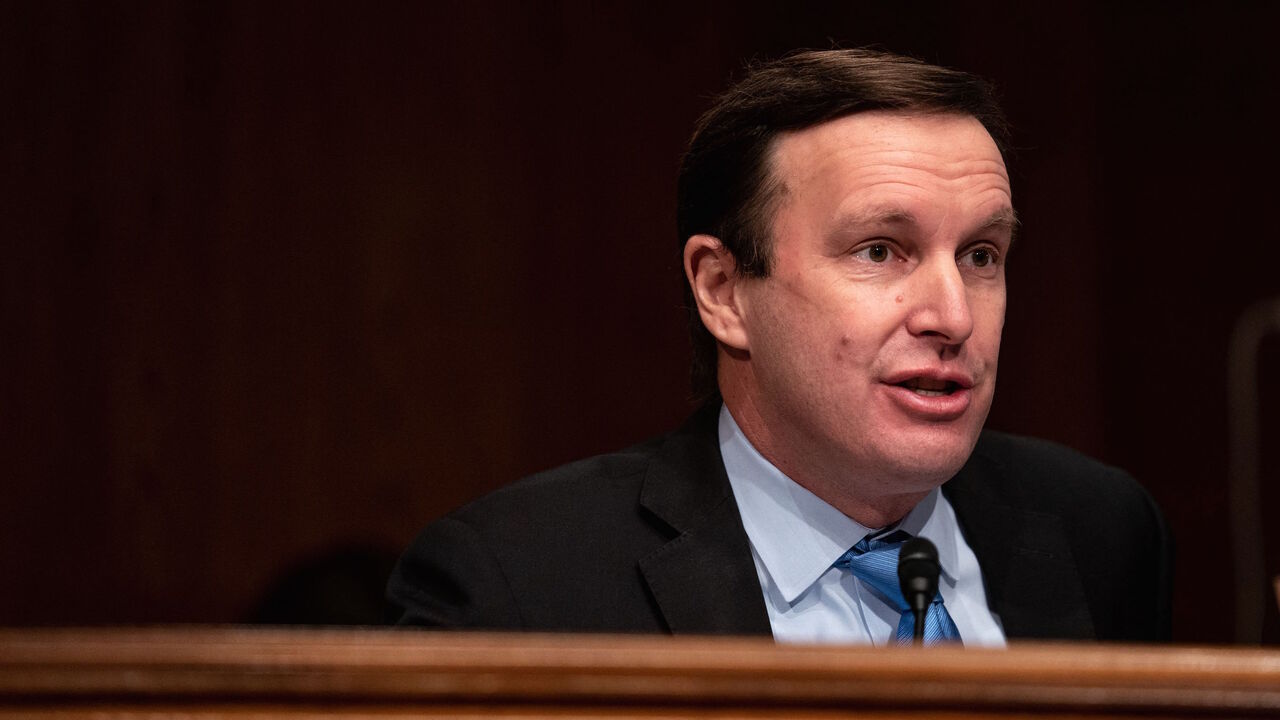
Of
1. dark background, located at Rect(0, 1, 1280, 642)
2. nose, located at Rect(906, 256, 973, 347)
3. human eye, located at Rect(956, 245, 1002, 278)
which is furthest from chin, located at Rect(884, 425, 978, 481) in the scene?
dark background, located at Rect(0, 1, 1280, 642)

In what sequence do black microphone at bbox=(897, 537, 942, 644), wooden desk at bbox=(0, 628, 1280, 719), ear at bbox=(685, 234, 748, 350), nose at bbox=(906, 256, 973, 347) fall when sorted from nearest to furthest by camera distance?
wooden desk at bbox=(0, 628, 1280, 719) < black microphone at bbox=(897, 537, 942, 644) < nose at bbox=(906, 256, 973, 347) < ear at bbox=(685, 234, 748, 350)

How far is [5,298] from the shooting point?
10.8 feet

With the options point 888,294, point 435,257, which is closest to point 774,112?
point 888,294

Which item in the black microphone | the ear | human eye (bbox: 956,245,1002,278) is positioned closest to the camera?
the black microphone

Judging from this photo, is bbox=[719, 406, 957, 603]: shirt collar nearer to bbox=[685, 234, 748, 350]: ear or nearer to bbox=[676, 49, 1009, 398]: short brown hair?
bbox=[685, 234, 748, 350]: ear

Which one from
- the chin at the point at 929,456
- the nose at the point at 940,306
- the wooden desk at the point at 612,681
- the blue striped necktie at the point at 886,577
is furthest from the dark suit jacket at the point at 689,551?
the wooden desk at the point at 612,681

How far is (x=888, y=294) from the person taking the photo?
1645mm

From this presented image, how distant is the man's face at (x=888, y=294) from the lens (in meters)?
1.64

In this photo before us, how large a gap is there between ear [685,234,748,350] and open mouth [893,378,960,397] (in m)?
0.25

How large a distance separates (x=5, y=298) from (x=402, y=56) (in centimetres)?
119

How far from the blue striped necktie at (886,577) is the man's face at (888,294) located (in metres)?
0.10

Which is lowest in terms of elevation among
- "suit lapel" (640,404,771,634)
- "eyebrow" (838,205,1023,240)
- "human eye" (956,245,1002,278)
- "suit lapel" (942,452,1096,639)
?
"suit lapel" (942,452,1096,639)

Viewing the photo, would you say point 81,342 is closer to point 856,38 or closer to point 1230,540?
point 856,38

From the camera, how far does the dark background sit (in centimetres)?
335
